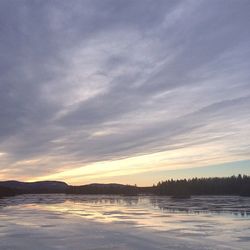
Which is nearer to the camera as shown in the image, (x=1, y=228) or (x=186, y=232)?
(x=186, y=232)

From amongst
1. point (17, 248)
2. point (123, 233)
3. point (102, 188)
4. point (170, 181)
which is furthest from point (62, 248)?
point (102, 188)

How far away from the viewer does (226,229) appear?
75.8 feet

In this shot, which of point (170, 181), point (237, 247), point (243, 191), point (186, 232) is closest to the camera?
point (237, 247)

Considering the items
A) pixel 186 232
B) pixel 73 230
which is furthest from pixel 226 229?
pixel 73 230

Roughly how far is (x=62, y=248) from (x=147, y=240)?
4117mm

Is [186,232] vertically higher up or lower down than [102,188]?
lower down

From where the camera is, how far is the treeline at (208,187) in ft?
332

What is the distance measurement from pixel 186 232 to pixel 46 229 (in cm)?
794

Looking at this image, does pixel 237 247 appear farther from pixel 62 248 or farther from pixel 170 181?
pixel 170 181

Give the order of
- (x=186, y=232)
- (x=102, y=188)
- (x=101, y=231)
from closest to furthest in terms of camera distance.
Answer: (x=186, y=232) → (x=101, y=231) → (x=102, y=188)

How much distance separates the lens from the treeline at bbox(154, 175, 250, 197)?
10119 cm

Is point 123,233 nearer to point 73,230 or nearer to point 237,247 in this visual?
point 73,230

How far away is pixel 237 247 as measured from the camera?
16984mm

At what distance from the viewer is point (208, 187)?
112750 millimetres
